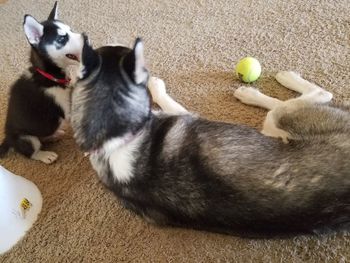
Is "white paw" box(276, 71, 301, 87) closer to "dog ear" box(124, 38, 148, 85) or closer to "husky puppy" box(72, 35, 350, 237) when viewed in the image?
"husky puppy" box(72, 35, 350, 237)

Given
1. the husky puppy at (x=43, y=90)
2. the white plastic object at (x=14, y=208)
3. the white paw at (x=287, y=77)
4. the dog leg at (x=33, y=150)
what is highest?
the white paw at (x=287, y=77)

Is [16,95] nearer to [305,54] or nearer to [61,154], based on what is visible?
[61,154]

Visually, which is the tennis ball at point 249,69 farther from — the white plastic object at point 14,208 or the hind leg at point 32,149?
the white plastic object at point 14,208

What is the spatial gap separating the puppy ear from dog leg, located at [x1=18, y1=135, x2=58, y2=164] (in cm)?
48

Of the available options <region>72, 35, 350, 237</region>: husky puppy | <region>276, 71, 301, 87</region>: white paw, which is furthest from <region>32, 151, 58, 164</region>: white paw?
<region>276, 71, 301, 87</region>: white paw

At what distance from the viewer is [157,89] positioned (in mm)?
1991

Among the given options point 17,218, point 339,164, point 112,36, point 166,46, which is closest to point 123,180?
point 17,218

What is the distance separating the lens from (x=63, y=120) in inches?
73.9

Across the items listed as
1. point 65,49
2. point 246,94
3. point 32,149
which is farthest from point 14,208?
point 246,94

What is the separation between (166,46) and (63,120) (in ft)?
2.74

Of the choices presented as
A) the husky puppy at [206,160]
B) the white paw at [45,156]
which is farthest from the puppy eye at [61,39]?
the white paw at [45,156]

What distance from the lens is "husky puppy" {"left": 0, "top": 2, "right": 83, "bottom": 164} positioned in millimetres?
1741

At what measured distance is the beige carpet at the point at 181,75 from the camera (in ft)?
5.09

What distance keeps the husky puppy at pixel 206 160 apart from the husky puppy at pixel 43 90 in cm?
42
